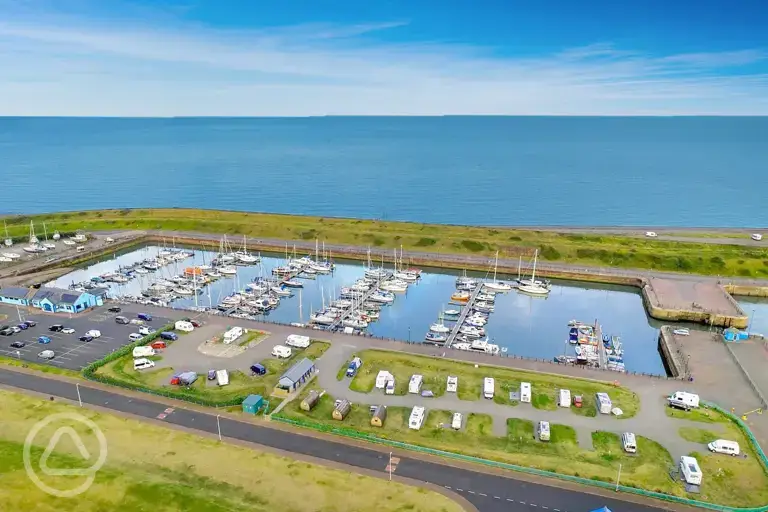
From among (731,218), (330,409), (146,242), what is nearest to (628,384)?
(330,409)

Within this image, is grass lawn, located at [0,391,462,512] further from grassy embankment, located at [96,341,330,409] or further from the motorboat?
the motorboat

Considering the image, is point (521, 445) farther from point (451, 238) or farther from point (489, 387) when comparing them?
point (451, 238)

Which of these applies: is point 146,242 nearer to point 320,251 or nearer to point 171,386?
point 320,251

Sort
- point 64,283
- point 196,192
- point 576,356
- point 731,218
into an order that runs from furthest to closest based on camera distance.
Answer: point 196,192 → point 731,218 → point 64,283 → point 576,356

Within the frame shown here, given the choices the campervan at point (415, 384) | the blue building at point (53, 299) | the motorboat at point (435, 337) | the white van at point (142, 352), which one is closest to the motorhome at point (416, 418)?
the campervan at point (415, 384)

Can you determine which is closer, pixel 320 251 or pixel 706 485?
pixel 706 485

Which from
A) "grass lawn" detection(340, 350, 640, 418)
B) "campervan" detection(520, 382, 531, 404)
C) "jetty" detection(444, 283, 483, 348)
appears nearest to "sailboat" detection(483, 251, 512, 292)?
"jetty" detection(444, 283, 483, 348)

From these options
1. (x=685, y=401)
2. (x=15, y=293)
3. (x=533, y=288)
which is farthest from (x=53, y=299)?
Answer: (x=685, y=401)
